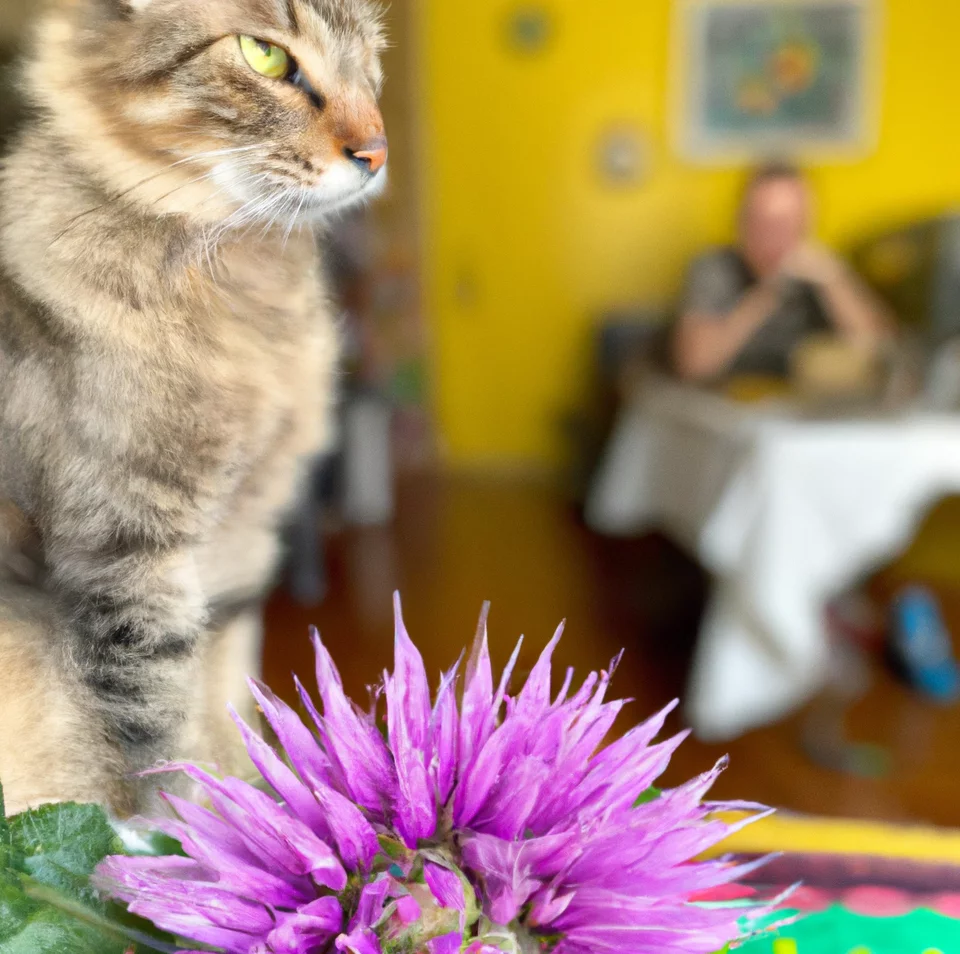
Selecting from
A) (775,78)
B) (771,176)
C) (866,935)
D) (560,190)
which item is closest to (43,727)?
(866,935)

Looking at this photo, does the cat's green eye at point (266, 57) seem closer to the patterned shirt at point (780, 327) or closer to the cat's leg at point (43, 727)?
the cat's leg at point (43, 727)

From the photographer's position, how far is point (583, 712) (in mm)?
234

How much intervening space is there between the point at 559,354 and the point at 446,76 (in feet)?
2.42

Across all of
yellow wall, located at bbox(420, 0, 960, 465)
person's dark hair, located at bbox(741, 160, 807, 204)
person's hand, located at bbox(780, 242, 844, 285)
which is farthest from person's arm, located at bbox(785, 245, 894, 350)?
yellow wall, located at bbox(420, 0, 960, 465)

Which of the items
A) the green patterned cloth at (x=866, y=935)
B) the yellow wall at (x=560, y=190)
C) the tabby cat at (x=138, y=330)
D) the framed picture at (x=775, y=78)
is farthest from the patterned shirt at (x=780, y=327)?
the tabby cat at (x=138, y=330)

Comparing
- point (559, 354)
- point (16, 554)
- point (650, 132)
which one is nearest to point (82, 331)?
point (16, 554)

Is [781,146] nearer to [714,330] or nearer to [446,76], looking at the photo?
[714,330]

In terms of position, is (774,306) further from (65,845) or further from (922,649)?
(65,845)

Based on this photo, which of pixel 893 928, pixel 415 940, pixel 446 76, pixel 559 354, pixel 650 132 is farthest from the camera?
pixel 650 132

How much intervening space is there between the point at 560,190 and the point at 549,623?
0.93 m

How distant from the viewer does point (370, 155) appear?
0.27 m

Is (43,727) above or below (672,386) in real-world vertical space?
above

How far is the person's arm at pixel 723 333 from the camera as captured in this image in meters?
1.22

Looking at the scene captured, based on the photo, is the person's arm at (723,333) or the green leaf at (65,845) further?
the person's arm at (723,333)
